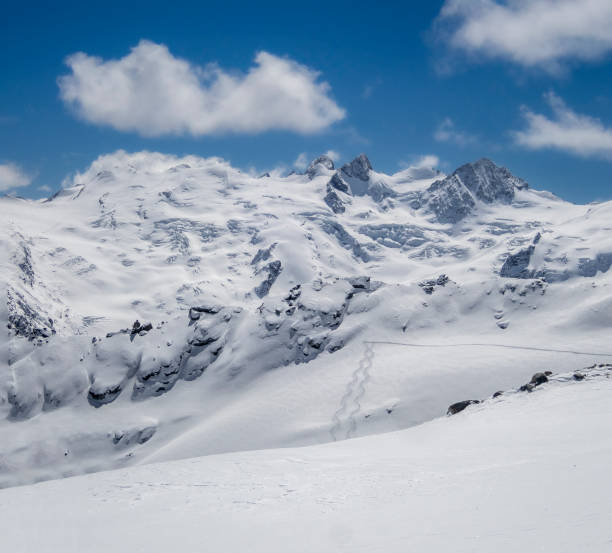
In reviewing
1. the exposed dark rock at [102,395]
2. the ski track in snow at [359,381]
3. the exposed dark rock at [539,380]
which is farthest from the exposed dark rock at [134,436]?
the exposed dark rock at [539,380]

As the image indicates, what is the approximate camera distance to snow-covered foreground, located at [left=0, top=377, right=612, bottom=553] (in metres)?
14.2

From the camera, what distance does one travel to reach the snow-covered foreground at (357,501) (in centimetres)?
1423

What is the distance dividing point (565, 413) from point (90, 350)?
95.1 metres

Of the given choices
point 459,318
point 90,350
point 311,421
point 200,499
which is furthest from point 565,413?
point 90,350

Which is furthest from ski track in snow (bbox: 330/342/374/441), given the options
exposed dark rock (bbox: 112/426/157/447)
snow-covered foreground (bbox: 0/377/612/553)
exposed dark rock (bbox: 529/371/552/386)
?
snow-covered foreground (bbox: 0/377/612/553)

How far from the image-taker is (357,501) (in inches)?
779

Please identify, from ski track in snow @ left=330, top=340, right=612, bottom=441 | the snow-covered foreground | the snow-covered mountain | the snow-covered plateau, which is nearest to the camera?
the snow-covered foreground

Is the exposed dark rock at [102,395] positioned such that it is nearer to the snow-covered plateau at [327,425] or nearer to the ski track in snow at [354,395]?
the snow-covered plateau at [327,425]

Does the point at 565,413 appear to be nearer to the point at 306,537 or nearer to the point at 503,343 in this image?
the point at 306,537

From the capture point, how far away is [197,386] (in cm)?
9806

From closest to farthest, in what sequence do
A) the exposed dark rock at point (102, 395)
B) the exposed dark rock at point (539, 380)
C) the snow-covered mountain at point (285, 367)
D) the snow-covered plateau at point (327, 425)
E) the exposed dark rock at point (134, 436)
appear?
the snow-covered plateau at point (327, 425)
the exposed dark rock at point (539, 380)
the snow-covered mountain at point (285, 367)
the exposed dark rock at point (134, 436)
the exposed dark rock at point (102, 395)

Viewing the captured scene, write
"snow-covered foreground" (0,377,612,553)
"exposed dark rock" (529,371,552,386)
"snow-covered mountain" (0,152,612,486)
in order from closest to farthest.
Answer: "snow-covered foreground" (0,377,612,553) < "exposed dark rock" (529,371,552,386) < "snow-covered mountain" (0,152,612,486)

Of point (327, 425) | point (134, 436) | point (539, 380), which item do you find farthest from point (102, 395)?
point (539, 380)

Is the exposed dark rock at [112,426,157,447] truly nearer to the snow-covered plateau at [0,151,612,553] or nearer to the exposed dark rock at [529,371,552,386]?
the snow-covered plateau at [0,151,612,553]
